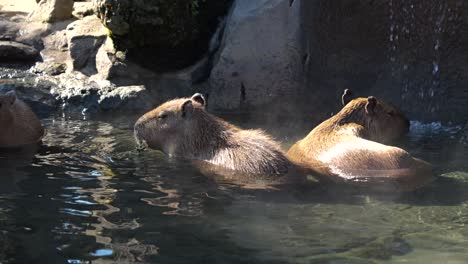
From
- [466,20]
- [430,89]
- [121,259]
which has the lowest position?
[121,259]

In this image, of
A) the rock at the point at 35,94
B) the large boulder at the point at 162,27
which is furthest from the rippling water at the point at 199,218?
the large boulder at the point at 162,27

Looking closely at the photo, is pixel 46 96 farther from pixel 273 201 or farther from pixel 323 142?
pixel 273 201

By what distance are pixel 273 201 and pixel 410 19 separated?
3908 millimetres

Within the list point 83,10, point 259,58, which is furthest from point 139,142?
point 83,10

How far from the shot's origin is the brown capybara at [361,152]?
5891 mm

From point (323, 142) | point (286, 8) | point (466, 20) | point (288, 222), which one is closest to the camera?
point (288, 222)

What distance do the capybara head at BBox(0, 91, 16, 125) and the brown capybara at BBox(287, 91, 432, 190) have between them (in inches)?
114

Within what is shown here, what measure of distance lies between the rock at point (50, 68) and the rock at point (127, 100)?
4.50ft

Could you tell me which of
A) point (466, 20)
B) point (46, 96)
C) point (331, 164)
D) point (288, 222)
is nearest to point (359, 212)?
point (288, 222)

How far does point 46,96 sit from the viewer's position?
916cm

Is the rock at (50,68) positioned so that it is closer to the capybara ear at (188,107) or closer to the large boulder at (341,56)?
the large boulder at (341,56)

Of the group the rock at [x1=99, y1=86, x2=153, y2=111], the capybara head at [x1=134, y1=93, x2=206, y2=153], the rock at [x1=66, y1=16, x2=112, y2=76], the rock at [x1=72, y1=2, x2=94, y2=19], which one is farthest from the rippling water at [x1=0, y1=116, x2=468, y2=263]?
the rock at [x1=72, y1=2, x2=94, y2=19]

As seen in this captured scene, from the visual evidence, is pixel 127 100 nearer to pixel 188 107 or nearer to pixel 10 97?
pixel 10 97

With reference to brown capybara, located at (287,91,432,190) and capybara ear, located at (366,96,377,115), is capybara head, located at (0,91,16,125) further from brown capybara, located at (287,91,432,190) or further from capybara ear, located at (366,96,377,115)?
Answer: capybara ear, located at (366,96,377,115)
